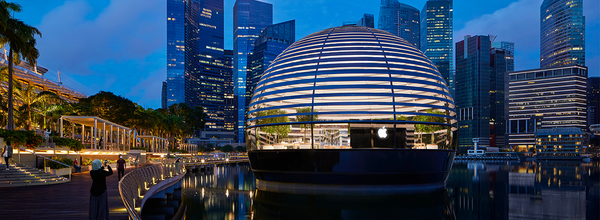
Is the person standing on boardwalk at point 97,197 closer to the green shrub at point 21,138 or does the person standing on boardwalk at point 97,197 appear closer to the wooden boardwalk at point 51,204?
the wooden boardwalk at point 51,204

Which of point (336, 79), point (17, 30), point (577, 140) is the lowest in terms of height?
point (577, 140)

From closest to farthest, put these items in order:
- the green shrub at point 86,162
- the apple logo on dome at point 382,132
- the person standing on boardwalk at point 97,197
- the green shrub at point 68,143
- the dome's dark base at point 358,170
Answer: the person standing on boardwalk at point 97,197
the dome's dark base at point 358,170
the apple logo on dome at point 382,132
the green shrub at point 68,143
the green shrub at point 86,162

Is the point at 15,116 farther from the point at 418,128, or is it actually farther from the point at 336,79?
the point at 418,128

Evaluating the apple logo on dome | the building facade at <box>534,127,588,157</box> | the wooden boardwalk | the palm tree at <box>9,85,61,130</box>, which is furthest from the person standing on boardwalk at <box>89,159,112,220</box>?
the building facade at <box>534,127,588,157</box>

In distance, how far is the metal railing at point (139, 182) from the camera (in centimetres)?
1258

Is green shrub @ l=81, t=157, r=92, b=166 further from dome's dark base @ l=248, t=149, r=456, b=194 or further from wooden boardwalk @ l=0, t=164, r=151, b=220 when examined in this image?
wooden boardwalk @ l=0, t=164, r=151, b=220

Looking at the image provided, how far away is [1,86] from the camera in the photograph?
6116 centimetres

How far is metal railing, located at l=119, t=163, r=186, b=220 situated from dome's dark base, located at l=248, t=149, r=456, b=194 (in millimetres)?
6822

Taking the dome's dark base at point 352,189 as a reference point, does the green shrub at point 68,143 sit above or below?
above

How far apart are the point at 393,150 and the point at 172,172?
46.1 feet

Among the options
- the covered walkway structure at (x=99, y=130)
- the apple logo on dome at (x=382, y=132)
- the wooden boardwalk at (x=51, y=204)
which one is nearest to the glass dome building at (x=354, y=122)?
the apple logo on dome at (x=382, y=132)

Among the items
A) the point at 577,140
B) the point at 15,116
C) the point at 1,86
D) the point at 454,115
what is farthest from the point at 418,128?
the point at 577,140

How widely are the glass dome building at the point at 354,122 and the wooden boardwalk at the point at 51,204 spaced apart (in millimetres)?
11892

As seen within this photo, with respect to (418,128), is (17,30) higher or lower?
higher
